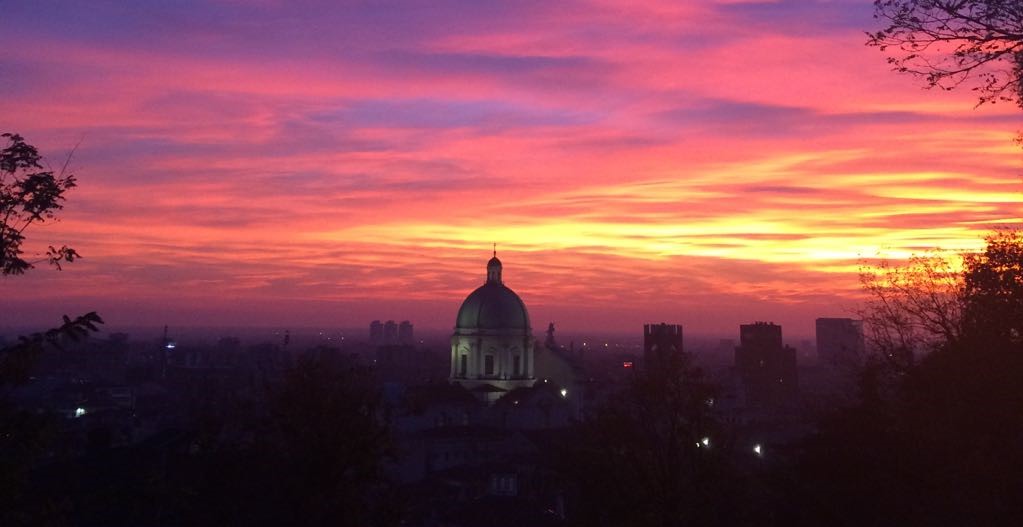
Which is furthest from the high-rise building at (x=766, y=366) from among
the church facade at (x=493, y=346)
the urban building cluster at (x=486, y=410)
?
the church facade at (x=493, y=346)

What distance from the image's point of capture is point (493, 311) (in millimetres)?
101312

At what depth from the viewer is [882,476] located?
71.0 ft

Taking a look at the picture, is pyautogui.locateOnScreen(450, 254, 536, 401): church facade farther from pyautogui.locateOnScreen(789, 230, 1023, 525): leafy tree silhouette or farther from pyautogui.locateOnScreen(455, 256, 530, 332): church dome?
pyautogui.locateOnScreen(789, 230, 1023, 525): leafy tree silhouette

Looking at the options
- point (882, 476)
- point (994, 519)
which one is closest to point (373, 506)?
point (882, 476)

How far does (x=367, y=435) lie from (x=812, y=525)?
987 cm

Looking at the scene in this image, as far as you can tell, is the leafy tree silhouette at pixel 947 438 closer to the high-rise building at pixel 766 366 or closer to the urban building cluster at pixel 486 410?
the urban building cluster at pixel 486 410

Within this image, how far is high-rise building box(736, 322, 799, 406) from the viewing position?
13462 centimetres

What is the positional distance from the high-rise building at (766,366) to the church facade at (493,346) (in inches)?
1513

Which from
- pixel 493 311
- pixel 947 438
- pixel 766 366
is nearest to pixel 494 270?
pixel 493 311

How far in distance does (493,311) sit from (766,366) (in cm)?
6936

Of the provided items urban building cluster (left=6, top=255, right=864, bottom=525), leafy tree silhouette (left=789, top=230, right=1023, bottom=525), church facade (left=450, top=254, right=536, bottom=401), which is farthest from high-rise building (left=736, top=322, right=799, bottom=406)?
leafy tree silhouette (left=789, top=230, right=1023, bottom=525)

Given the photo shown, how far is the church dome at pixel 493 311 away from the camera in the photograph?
331 feet

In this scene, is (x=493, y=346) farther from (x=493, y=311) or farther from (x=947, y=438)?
(x=947, y=438)

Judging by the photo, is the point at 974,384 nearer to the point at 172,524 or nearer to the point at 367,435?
the point at 367,435
